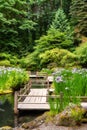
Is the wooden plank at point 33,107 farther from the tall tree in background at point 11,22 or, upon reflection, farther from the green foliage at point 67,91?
the tall tree in background at point 11,22

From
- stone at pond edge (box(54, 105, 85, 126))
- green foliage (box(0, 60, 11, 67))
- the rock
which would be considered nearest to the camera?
stone at pond edge (box(54, 105, 85, 126))

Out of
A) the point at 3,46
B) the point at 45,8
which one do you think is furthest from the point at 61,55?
the point at 45,8

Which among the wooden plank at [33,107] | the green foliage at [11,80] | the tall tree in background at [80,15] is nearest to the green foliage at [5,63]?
the tall tree in background at [80,15]

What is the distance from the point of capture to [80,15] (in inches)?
1091

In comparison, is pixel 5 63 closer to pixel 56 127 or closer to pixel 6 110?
pixel 6 110

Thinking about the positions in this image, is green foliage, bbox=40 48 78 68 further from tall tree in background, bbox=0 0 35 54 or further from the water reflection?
the water reflection

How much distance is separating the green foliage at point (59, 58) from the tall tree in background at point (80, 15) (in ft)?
14.4

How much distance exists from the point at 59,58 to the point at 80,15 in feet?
19.6

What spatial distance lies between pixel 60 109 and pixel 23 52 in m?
24.3

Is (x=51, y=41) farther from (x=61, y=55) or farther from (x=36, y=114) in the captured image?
(x=36, y=114)

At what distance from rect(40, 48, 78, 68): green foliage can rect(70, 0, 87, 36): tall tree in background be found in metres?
4.37

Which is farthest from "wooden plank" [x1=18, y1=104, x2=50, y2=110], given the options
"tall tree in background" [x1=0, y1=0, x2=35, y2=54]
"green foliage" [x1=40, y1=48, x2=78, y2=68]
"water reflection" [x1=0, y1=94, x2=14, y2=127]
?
"tall tree in background" [x1=0, y1=0, x2=35, y2=54]

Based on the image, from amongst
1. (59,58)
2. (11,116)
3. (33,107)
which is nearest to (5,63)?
(59,58)

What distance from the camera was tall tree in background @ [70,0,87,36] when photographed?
27266 mm
